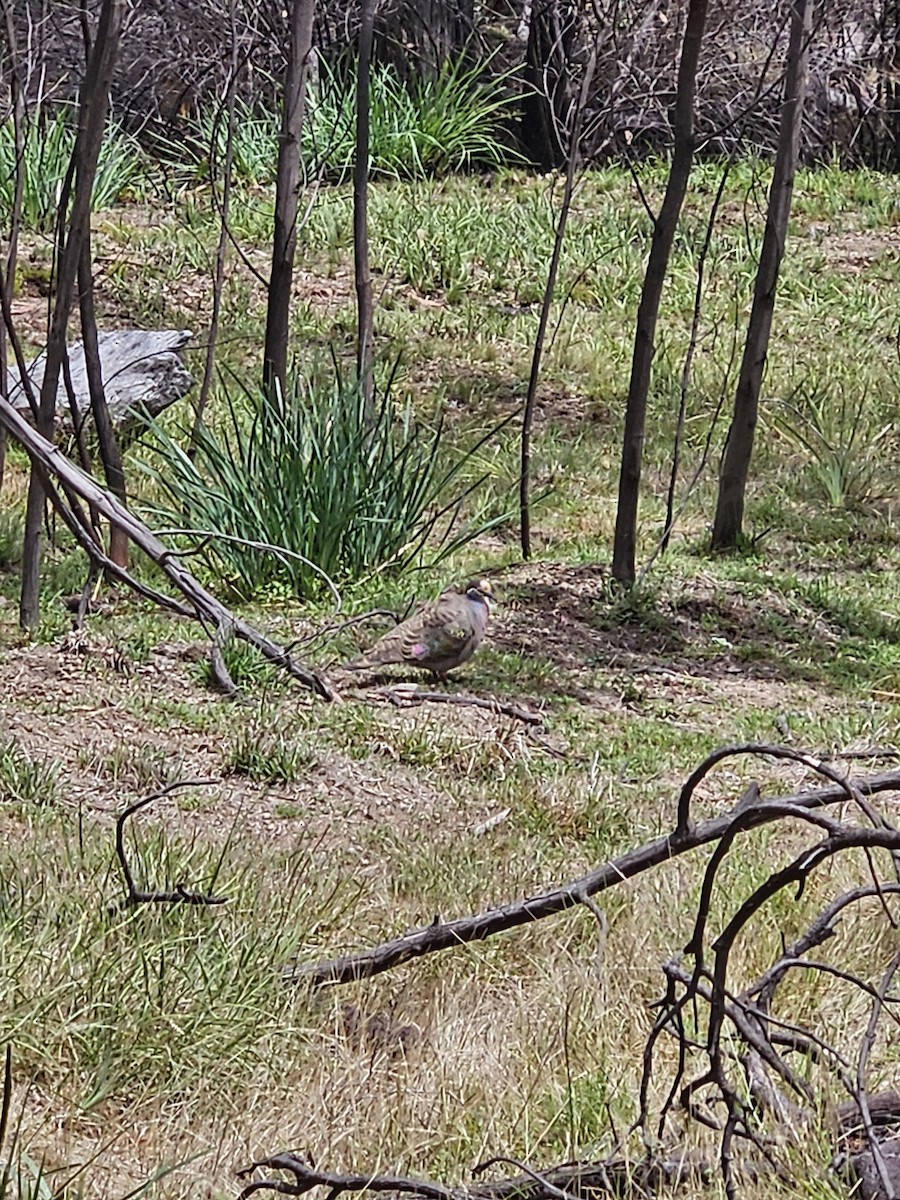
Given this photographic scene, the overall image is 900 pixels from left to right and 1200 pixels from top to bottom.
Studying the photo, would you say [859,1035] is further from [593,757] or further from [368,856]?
[593,757]

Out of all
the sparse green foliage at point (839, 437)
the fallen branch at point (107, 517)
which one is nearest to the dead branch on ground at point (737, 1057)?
the fallen branch at point (107, 517)

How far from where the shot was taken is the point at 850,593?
283 inches

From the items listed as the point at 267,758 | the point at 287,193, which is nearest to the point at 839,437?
the point at 287,193

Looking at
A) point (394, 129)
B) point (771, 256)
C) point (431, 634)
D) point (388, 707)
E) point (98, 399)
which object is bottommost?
point (388, 707)

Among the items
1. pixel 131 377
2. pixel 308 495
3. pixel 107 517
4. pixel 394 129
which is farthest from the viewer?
pixel 394 129

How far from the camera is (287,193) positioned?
7.01 meters

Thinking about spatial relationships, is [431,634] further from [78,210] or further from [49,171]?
[49,171]

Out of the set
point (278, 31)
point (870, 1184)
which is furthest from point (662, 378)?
point (870, 1184)

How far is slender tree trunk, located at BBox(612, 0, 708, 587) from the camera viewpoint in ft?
19.6

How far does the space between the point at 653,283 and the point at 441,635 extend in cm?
176

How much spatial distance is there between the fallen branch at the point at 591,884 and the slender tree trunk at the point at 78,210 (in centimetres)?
237

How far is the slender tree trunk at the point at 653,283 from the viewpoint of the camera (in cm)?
597

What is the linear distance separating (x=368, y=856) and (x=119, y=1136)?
1468 millimetres

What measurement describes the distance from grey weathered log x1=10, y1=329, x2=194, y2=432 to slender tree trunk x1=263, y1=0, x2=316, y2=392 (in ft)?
6.07
